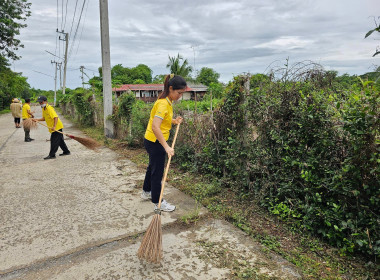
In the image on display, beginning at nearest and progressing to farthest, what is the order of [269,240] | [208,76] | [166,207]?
Answer: [269,240]
[166,207]
[208,76]

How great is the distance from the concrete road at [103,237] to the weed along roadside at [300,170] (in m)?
0.26

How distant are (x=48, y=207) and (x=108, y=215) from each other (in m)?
0.96

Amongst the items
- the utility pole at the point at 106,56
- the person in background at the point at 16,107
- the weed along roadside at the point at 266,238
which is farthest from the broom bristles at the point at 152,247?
the person in background at the point at 16,107

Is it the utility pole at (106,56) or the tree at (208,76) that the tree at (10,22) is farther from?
the tree at (208,76)

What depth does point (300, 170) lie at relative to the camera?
3.04 meters

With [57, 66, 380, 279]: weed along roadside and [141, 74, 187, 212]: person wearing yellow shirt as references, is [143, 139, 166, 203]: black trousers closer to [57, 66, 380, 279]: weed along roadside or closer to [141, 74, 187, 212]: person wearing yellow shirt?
[141, 74, 187, 212]: person wearing yellow shirt

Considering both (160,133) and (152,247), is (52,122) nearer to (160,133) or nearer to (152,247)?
(160,133)

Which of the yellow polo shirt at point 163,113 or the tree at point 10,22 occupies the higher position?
the tree at point 10,22

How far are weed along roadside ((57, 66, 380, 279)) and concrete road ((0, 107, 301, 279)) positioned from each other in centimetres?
26

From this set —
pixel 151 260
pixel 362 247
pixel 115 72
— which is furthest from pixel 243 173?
pixel 115 72

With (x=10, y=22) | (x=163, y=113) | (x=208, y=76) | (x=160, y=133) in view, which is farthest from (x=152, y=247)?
(x=208, y=76)

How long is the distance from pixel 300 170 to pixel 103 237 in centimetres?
240

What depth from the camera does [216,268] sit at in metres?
2.29

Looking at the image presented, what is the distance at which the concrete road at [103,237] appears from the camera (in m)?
2.28
